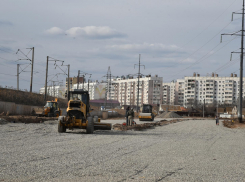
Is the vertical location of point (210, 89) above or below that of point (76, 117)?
above

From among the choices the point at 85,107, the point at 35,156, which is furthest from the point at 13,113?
the point at 35,156

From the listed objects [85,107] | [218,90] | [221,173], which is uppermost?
[218,90]

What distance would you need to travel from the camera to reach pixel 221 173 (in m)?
9.03

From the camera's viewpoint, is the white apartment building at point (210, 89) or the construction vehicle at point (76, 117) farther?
the white apartment building at point (210, 89)

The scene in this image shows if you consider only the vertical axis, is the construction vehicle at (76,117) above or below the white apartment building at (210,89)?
below

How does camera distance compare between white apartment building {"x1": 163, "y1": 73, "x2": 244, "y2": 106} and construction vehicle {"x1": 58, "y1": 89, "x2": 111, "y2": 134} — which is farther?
white apartment building {"x1": 163, "y1": 73, "x2": 244, "y2": 106}

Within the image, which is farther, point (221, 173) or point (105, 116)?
point (105, 116)

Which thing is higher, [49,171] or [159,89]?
[159,89]

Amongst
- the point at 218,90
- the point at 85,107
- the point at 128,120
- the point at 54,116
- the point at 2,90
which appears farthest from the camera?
the point at 218,90

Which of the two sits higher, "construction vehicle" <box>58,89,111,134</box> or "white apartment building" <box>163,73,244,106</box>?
"white apartment building" <box>163,73,244,106</box>

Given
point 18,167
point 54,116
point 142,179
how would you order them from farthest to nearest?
point 54,116, point 18,167, point 142,179

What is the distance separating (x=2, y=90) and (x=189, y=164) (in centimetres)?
6027

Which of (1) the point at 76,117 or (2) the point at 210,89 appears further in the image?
(2) the point at 210,89

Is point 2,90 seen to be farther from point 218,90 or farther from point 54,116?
point 218,90
